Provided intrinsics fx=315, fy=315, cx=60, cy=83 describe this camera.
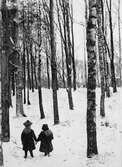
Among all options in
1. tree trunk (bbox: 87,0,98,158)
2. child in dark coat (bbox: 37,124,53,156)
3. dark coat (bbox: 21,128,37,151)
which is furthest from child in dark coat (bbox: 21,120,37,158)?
tree trunk (bbox: 87,0,98,158)

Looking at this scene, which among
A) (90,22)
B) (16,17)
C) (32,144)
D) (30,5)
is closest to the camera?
(90,22)

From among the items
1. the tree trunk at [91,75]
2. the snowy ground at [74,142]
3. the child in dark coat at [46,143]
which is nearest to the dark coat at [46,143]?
the child in dark coat at [46,143]

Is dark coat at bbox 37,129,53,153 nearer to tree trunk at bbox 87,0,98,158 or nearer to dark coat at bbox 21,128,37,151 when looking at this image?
dark coat at bbox 21,128,37,151

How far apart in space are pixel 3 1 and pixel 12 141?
7.12 meters

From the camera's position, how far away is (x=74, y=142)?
15477 millimetres

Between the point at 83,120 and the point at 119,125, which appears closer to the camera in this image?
the point at 119,125

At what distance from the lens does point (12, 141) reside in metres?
16.2

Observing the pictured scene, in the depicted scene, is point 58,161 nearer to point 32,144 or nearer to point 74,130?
point 32,144

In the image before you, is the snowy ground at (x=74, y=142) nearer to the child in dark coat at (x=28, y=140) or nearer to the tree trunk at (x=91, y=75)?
the child in dark coat at (x=28, y=140)

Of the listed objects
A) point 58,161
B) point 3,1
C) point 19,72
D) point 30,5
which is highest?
point 30,5

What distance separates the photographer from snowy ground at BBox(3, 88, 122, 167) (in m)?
11.8

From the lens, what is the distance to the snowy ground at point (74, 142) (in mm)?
11805

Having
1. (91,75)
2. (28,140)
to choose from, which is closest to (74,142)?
(28,140)

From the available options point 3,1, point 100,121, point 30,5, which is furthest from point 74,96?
point 3,1
